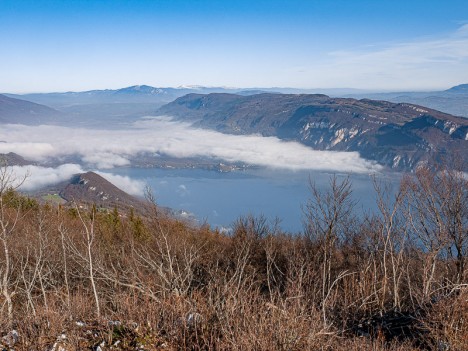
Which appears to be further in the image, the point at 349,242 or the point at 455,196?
the point at 349,242

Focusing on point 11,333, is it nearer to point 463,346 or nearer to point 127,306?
point 127,306

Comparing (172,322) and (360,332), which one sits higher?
(172,322)

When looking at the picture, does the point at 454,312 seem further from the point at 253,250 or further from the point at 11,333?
the point at 253,250

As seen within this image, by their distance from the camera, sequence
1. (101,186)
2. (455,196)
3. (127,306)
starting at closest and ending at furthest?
(127,306)
(455,196)
(101,186)

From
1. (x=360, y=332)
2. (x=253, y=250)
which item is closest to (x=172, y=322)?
(x=360, y=332)

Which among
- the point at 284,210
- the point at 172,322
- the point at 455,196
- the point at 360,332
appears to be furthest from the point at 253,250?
the point at 284,210

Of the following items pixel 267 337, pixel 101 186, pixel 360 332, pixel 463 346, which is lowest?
pixel 101 186

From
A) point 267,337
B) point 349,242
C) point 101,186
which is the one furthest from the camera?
point 101,186

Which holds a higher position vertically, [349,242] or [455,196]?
[455,196]

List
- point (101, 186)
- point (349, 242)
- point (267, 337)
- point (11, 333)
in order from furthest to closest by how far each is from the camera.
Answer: point (101, 186) < point (349, 242) < point (11, 333) < point (267, 337)
